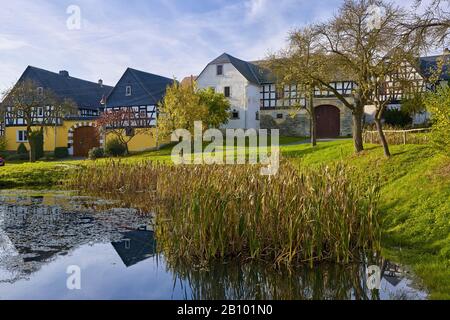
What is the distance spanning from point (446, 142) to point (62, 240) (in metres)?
9.13

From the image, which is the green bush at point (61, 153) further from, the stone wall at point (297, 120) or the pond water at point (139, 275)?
the pond water at point (139, 275)

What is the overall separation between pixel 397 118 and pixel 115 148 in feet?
61.5

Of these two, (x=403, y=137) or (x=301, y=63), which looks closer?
(x=403, y=137)

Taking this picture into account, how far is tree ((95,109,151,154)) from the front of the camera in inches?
1266

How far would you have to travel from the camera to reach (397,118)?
96.7ft

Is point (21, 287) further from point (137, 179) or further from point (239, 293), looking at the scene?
point (137, 179)

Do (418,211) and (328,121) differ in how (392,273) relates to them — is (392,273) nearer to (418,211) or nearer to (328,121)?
(418,211)

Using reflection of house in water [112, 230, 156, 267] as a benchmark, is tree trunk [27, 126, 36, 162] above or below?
above

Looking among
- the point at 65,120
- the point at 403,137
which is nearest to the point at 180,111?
the point at 403,137

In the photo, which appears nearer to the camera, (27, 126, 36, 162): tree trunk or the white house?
(27, 126, 36, 162): tree trunk

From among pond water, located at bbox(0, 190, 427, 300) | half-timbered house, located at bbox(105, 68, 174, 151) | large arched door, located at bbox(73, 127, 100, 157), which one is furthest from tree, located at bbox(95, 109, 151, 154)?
pond water, located at bbox(0, 190, 427, 300)

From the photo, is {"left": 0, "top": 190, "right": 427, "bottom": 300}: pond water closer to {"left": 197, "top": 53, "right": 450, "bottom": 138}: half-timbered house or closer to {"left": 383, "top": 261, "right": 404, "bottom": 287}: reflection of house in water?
{"left": 383, "top": 261, "right": 404, "bottom": 287}: reflection of house in water

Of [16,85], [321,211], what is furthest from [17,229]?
[16,85]

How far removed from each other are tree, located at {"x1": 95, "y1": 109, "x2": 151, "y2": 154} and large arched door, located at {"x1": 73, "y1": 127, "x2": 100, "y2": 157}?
77.6 inches
